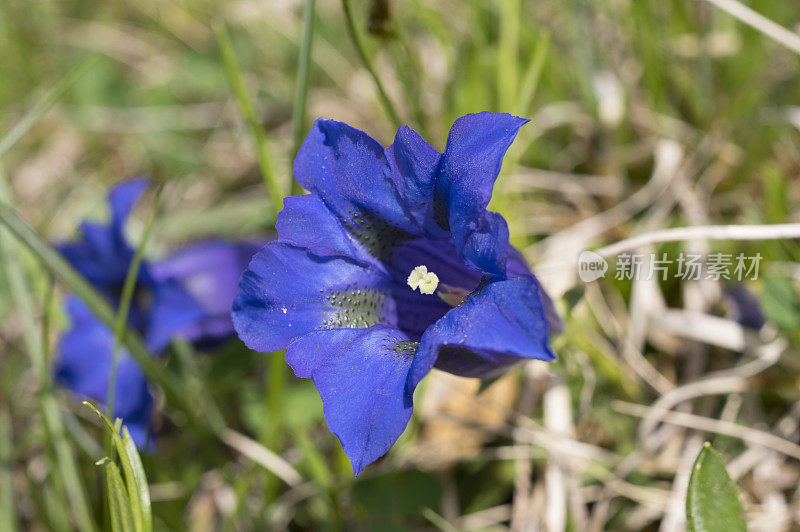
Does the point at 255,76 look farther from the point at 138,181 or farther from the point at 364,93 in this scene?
the point at 138,181

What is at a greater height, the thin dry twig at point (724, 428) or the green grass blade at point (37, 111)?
the green grass blade at point (37, 111)

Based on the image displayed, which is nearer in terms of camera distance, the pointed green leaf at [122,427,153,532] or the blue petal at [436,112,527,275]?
Answer: the blue petal at [436,112,527,275]

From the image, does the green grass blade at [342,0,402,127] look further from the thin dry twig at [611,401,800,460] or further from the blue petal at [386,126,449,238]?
the thin dry twig at [611,401,800,460]

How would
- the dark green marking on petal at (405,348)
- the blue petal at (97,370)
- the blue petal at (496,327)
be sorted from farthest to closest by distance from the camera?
the blue petal at (97,370)
the dark green marking on petal at (405,348)
the blue petal at (496,327)


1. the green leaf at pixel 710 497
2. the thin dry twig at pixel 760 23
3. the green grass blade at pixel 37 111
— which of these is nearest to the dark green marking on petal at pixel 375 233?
the green leaf at pixel 710 497

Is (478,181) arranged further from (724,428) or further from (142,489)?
(724,428)

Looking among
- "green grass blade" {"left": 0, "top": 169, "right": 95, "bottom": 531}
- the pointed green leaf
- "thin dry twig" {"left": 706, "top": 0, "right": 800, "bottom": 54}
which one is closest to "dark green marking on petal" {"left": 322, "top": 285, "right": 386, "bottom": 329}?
the pointed green leaf

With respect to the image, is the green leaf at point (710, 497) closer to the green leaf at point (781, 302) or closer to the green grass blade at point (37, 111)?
the green leaf at point (781, 302)

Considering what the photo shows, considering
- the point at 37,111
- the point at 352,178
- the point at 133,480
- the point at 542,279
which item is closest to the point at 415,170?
the point at 352,178
